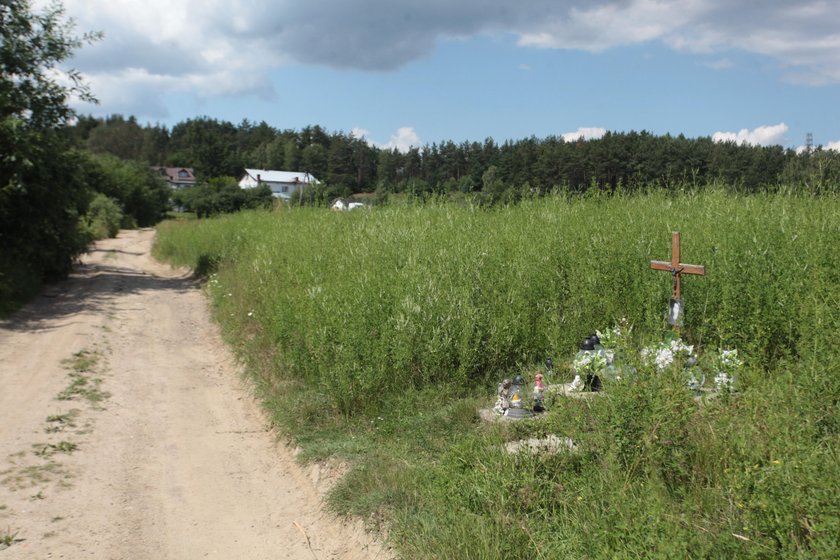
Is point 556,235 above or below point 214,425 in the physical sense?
above

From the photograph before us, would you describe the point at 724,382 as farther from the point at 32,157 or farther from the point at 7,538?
the point at 32,157

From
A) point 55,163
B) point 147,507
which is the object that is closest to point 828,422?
point 147,507

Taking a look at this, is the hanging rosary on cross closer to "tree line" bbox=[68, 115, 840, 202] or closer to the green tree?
"tree line" bbox=[68, 115, 840, 202]

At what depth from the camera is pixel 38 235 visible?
17.6m

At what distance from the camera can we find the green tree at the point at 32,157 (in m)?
15.8

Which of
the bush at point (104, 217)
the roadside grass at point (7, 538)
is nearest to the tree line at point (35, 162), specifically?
the roadside grass at point (7, 538)

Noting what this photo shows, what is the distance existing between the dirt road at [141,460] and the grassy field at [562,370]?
495 mm

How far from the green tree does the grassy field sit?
7.51 m

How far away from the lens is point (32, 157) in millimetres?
16062

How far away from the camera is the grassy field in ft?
12.4

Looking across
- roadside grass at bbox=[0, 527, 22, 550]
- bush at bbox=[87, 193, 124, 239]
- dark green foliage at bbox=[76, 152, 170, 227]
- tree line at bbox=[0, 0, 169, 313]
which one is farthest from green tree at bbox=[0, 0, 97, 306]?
dark green foliage at bbox=[76, 152, 170, 227]

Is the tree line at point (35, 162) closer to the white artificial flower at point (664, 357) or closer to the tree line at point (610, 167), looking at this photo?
the tree line at point (610, 167)

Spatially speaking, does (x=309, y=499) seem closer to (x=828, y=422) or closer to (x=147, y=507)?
(x=147, y=507)

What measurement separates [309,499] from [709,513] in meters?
3.79
